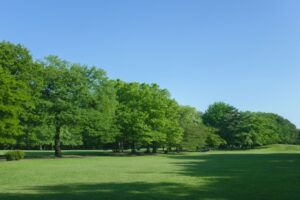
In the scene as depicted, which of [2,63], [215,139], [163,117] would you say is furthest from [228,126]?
[2,63]

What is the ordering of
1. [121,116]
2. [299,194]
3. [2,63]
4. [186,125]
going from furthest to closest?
[186,125]
[121,116]
[2,63]
[299,194]

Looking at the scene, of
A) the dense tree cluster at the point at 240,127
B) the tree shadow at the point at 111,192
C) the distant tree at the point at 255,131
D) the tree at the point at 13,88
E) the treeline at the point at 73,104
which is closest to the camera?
the tree shadow at the point at 111,192

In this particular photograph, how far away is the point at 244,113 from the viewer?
12138 cm

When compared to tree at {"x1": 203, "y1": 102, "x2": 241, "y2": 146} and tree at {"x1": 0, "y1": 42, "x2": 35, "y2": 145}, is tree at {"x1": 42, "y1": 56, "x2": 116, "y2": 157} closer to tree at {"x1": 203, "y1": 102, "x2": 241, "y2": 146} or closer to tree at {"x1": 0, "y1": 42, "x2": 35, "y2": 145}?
tree at {"x1": 0, "y1": 42, "x2": 35, "y2": 145}

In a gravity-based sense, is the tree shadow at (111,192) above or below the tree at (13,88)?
below

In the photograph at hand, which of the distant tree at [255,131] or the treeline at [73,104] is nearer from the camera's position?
the treeline at [73,104]

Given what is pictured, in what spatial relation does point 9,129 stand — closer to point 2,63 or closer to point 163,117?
point 2,63

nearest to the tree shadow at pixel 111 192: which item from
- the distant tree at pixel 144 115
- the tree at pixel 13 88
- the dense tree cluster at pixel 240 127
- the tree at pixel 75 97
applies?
the tree at pixel 13 88

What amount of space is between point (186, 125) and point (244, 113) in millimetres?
43988

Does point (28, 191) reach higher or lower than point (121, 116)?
lower

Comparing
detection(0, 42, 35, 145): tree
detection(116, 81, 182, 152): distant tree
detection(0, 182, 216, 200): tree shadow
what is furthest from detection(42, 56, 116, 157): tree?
detection(0, 182, 216, 200): tree shadow

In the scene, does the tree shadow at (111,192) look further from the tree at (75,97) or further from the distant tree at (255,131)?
the distant tree at (255,131)

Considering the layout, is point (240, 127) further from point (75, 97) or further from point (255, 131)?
point (75, 97)

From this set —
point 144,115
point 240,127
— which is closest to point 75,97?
point 144,115
